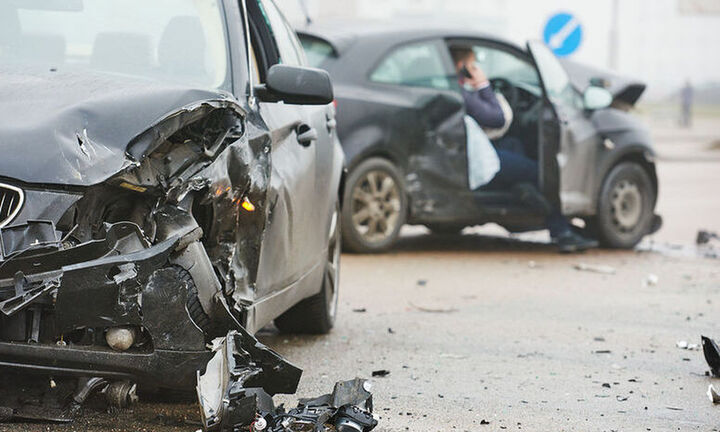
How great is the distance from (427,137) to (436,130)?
0.10 m

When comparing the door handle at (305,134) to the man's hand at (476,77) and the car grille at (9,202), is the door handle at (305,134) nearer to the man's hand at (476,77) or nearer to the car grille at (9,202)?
the car grille at (9,202)

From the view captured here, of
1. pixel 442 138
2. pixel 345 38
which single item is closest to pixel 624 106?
pixel 442 138

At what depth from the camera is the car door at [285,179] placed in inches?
209

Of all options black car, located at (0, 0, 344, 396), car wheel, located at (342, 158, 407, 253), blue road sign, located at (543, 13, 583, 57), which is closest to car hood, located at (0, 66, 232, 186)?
black car, located at (0, 0, 344, 396)

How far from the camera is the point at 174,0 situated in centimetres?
559

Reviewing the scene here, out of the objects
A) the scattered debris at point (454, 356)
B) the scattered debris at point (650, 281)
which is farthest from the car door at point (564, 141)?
the scattered debris at point (454, 356)

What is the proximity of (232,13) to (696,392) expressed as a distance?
2.78 metres

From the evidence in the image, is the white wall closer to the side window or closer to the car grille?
the side window

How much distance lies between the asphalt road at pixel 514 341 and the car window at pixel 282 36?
5.16 feet

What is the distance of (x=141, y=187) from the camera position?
4242 millimetres

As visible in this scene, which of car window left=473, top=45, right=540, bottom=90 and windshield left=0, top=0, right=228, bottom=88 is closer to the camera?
windshield left=0, top=0, right=228, bottom=88

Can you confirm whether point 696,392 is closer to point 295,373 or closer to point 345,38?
point 295,373

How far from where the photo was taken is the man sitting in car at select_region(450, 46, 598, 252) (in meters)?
11.4

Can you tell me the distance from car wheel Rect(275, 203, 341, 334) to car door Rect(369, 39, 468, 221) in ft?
12.7
